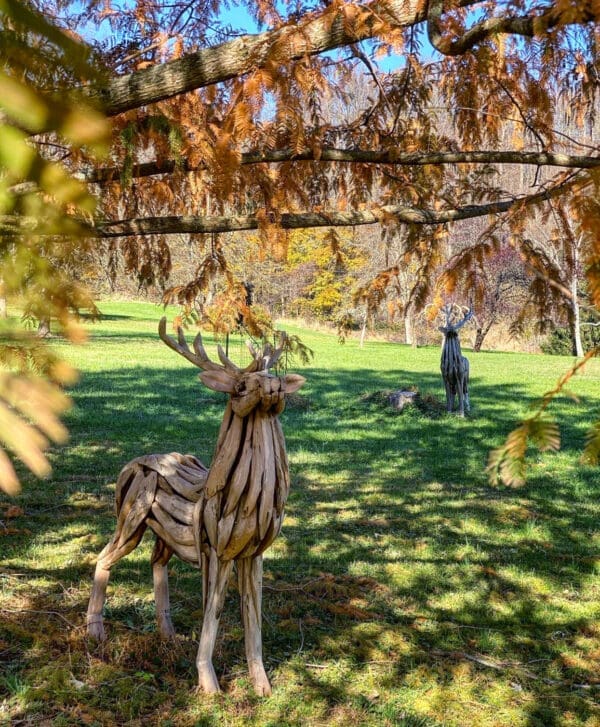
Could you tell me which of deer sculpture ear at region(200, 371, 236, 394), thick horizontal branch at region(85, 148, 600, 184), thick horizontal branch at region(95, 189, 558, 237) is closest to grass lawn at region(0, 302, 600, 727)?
deer sculpture ear at region(200, 371, 236, 394)

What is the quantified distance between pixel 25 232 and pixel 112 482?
22.6ft

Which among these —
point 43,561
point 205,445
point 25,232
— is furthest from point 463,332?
point 25,232

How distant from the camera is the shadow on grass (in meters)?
3.51

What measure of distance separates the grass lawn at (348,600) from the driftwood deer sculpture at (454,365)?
1897 millimetres

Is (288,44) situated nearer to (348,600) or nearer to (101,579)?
(101,579)

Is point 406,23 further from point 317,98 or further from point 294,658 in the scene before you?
point 294,658

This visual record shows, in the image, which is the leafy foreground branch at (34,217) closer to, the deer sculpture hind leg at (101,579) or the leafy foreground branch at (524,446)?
the leafy foreground branch at (524,446)

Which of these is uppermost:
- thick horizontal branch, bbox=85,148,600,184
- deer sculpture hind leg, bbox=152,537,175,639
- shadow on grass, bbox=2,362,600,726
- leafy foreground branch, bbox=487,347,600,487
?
thick horizontal branch, bbox=85,148,600,184

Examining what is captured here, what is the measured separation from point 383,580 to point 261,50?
11.9 feet

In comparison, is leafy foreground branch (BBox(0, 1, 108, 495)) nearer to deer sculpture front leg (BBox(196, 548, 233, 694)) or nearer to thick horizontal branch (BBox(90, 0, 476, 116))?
thick horizontal branch (BBox(90, 0, 476, 116))

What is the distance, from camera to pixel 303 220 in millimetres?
3387

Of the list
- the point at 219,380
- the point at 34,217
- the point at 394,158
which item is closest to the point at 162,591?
the point at 219,380

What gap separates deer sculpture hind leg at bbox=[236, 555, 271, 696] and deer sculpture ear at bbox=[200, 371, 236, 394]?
2.68 feet

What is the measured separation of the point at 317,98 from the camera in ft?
12.3
